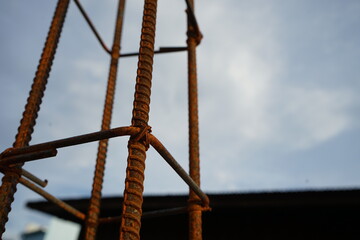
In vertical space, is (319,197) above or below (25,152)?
above

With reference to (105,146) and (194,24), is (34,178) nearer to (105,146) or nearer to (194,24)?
(105,146)

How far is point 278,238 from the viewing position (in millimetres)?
6902

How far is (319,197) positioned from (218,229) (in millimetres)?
2647

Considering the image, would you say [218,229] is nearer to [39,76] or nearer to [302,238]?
[302,238]

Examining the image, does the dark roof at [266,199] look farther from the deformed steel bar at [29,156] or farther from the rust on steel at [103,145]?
the deformed steel bar at [29,156]

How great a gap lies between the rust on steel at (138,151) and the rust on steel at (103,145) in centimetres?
223

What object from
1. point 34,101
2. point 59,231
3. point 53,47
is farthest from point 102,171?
point 59,231

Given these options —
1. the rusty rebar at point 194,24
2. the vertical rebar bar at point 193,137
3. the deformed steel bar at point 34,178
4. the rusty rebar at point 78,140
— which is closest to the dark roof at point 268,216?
the vertical rebar bar at point 193,137

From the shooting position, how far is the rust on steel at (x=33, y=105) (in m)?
2.77

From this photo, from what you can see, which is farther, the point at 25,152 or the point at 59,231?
the point at 59,231

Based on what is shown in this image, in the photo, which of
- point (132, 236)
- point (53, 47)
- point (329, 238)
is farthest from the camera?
point (329, 238)

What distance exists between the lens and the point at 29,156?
253 cm

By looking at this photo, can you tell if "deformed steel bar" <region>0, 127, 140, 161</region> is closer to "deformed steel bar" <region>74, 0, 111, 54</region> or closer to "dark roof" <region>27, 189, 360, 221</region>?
"deformed steel bar" <region>74, 0, 111, 54</region>

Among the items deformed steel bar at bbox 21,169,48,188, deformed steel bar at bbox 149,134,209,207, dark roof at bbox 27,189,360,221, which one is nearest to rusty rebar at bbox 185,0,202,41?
deformed steel bar at bbox 149,134,209,207
